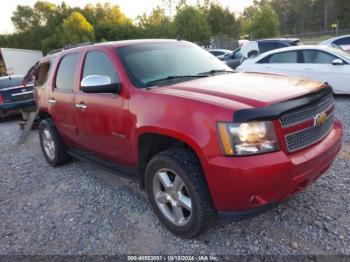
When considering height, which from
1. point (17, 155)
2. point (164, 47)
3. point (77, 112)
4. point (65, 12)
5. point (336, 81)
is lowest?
point (17, 155)

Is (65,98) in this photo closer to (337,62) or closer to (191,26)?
(337,62)

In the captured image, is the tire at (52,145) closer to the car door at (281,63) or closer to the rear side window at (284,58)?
the car door at (281,63)

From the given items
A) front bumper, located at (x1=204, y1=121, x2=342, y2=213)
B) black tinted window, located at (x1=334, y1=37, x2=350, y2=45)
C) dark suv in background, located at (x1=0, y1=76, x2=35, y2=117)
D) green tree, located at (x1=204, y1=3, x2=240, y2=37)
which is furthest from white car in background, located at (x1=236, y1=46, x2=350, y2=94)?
green tree, located at (x1=204, y1=3, x2=240, y2=37)

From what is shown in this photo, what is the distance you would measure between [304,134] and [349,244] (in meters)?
1.01

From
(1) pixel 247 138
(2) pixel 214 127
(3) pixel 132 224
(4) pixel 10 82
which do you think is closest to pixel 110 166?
(3) pixel 132 224

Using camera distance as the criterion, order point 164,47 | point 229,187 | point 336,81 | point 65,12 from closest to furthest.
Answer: point 229,187 < point 164,47 < point 336,81 < point 65,12

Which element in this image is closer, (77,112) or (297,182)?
(297,182)

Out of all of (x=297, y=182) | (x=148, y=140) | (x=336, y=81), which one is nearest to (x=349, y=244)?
(x=297, y=182)

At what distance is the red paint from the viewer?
2695mm

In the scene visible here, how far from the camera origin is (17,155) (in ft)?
22.4

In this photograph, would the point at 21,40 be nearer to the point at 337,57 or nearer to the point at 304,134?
the point at 337,57

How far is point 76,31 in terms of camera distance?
5253 centimetres

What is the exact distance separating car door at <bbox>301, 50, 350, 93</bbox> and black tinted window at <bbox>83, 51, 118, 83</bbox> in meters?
6.34

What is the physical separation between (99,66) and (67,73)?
96 centimetres
